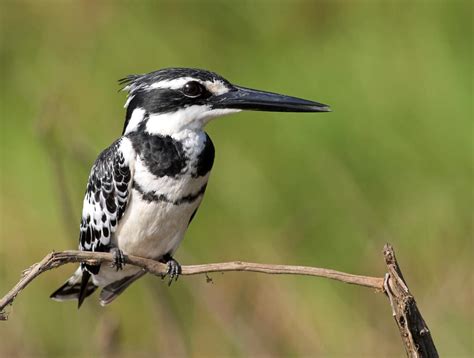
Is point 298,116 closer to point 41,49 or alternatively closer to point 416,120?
point 416,120

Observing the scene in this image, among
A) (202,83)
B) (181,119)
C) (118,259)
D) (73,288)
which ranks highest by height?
(202,83)

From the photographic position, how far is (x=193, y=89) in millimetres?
2865

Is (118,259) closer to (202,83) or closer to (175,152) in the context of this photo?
(175,152)

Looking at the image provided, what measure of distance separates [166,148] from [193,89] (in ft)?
0.63

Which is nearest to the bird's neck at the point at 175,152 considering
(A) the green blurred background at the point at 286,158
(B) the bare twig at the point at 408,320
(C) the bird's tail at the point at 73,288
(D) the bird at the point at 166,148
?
(D) the bird at the point at 166,148

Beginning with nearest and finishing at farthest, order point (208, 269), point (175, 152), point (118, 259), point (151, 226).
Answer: point (208, 269)
point (118, 259)
point (175, 152)
point (151, 226)

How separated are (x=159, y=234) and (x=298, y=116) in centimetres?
205

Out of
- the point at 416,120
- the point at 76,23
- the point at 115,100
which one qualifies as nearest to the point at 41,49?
the point at 76,23

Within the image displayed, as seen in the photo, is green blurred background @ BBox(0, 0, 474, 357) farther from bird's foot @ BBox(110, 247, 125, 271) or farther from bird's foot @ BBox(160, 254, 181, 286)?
bird's foot @ BBox(110, 247, 125, 271)

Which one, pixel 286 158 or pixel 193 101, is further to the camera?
pixel 286 158

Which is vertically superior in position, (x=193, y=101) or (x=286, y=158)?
(x=286, y=158)

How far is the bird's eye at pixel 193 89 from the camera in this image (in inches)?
112

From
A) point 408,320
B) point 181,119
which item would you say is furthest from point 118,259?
point 408,320

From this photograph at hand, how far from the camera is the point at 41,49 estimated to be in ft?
17.7
